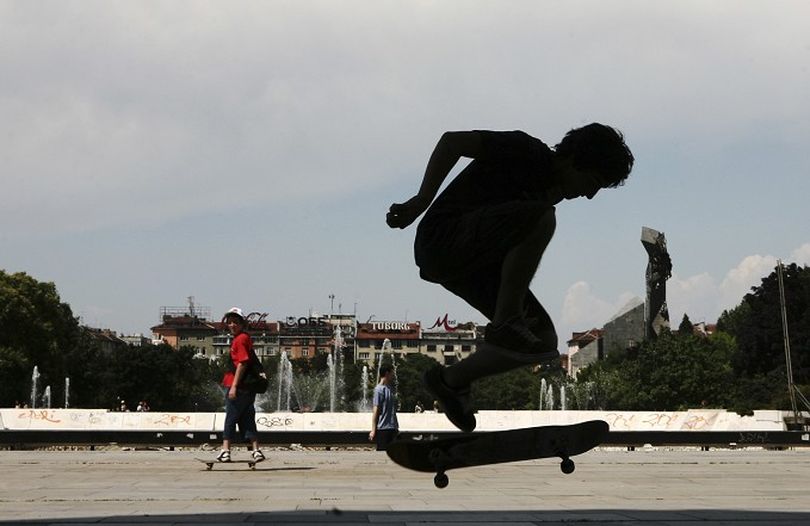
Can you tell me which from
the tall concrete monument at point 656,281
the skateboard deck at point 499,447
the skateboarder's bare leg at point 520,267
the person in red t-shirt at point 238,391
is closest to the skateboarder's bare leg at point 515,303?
the skateboarder's bare leg at point 520,267

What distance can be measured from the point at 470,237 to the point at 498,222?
0.13m

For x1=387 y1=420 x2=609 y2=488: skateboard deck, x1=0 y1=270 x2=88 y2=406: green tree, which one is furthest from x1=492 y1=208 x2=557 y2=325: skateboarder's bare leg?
x1=0 y1=270 x2=88 y2=406: green tree

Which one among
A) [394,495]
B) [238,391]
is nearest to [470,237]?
[394,495]

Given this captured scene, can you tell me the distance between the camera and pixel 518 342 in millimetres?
4340

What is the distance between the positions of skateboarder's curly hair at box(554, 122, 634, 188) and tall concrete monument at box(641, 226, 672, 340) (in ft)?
401

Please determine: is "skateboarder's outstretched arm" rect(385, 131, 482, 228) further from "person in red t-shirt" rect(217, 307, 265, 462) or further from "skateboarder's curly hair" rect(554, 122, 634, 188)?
"person in red t-shirt" rect(217, 307, 265, 462)

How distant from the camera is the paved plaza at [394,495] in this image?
19.1ft

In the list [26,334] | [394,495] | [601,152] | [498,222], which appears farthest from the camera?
[26,334]

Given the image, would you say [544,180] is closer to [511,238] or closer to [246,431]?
[511,238]

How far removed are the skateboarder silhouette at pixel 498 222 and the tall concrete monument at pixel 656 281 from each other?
122364 mm

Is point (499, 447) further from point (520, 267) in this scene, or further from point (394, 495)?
point (394, 495)

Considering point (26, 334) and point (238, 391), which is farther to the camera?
point (26, 334)

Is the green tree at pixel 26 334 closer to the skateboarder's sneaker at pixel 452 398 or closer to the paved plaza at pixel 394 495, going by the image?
the paved plaza at pixel 394 495

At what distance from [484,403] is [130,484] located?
13599 centimetres
